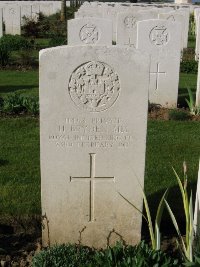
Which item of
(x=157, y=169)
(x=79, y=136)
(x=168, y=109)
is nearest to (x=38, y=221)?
(x=79, y=136)

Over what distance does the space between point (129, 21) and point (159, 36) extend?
5552mm

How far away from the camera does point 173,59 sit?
29.0 feet

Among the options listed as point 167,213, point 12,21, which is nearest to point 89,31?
point 167,213

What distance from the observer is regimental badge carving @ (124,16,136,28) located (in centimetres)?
1398

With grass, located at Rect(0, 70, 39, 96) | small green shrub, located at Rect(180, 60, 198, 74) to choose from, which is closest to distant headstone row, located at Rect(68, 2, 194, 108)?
grass, located at Rect(0, 70, 39, 96)

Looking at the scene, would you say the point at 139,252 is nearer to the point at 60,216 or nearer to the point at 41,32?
the point at 60,216

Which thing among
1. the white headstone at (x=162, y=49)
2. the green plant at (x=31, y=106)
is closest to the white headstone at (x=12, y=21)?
the white headstone at (x=162, y=49)

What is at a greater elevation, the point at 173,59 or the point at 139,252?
the point at 173,59

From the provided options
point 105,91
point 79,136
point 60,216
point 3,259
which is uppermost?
point 105,91

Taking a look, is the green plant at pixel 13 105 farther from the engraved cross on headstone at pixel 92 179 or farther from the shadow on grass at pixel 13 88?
the engraved cross on headstone at pixel 92 179

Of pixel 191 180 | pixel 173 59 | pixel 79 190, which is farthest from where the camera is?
pixel 173 59

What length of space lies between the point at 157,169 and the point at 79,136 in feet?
7.28

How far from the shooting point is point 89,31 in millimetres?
10023

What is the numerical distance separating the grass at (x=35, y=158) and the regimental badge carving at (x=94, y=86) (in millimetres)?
1503
